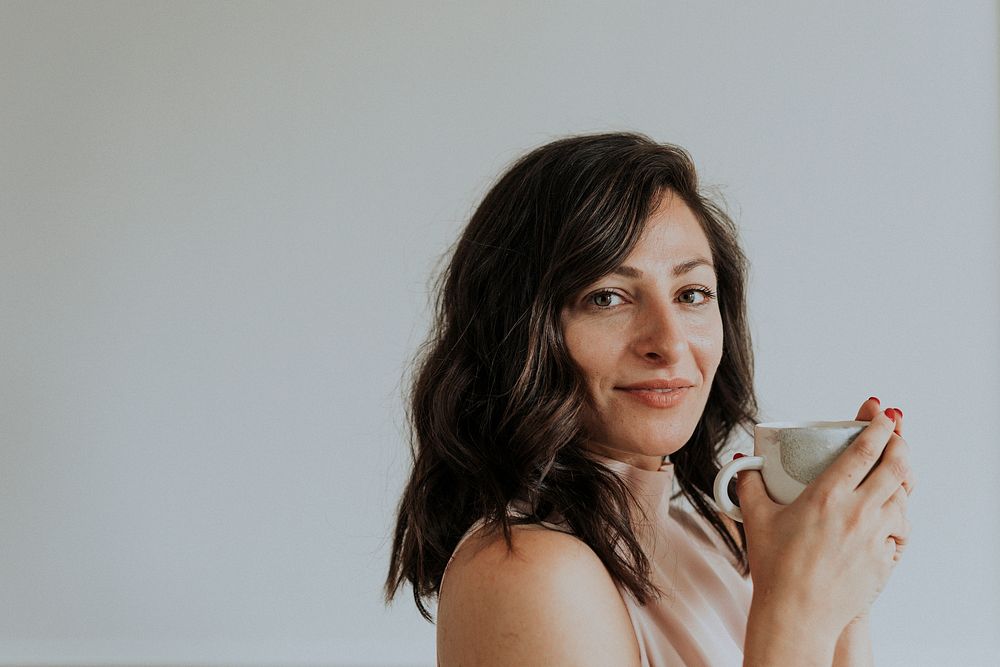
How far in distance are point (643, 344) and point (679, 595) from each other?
288 millimetres

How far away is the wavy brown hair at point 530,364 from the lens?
945 millimetres

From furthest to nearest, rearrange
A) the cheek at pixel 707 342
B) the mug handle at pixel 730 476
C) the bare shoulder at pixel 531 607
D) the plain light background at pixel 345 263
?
1. the plain light background at pixel 345 263
2. the cheek at pixel 707 342
3. the mug handle at pixel 730 476
4. the bare shoulder at pixel 531 607

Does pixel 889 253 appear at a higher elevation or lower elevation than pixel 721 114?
lower

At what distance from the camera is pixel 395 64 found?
175cm

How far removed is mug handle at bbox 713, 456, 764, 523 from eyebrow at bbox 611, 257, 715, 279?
209 mm

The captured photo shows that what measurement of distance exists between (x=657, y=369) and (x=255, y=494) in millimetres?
994

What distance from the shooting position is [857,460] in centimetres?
86

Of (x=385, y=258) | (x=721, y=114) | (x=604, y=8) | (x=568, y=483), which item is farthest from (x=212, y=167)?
(x=568, y=483)

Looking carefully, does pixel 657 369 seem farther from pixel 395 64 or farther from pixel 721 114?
pixel 395 64

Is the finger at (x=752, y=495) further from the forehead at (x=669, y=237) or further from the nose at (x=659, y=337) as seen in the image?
the forehead at (x=669, y=237)

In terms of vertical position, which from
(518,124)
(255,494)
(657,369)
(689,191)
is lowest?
(255,494)

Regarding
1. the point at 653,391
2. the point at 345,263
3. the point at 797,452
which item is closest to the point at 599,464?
the point at 653,391

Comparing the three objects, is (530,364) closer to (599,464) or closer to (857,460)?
(599,464)

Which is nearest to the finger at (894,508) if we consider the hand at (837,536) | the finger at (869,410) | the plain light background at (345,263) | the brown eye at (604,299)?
→ the hand at (837,536)
